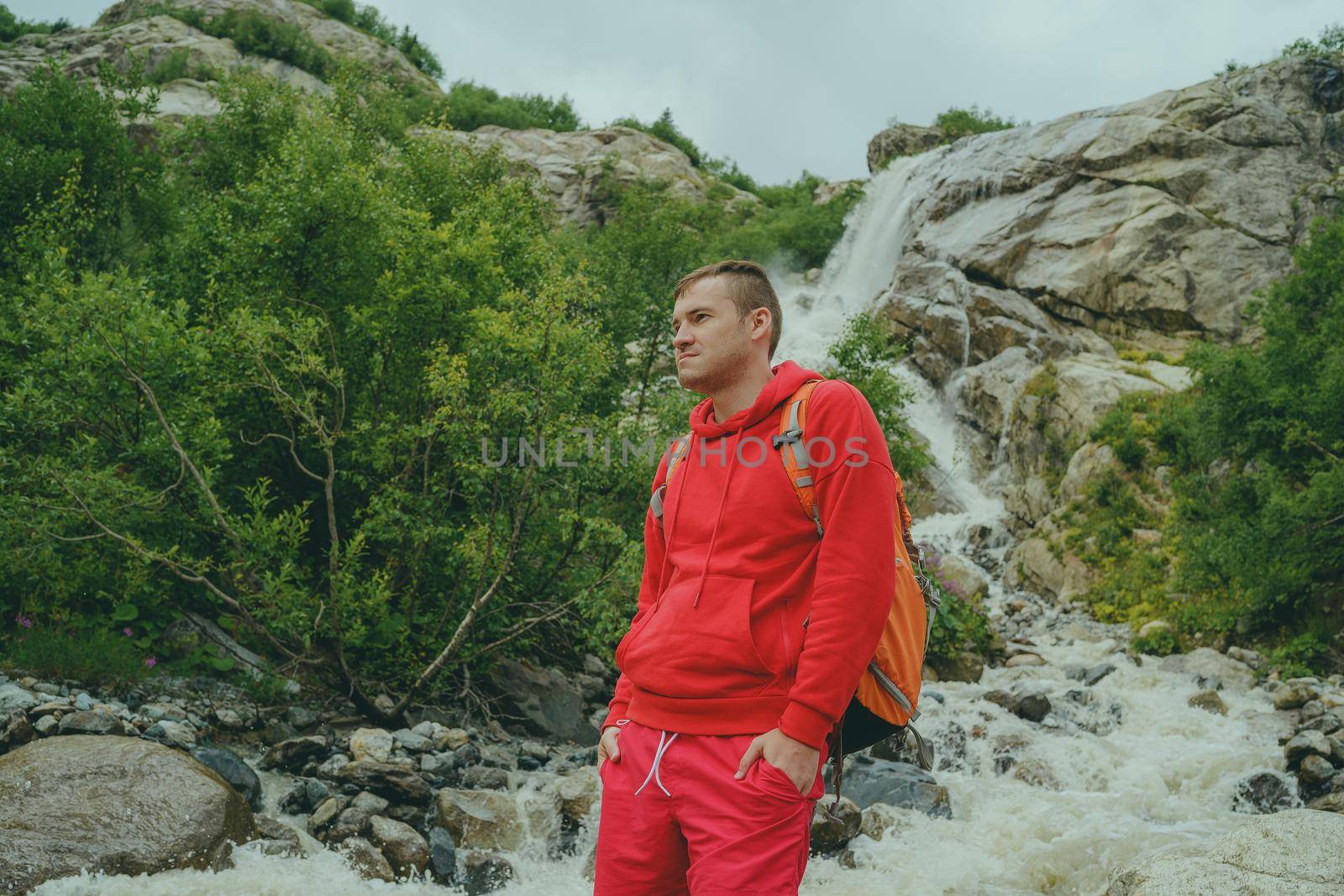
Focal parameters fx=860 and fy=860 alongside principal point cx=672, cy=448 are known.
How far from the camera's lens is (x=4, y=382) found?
9.99 m

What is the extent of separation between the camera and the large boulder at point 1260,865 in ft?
15.0

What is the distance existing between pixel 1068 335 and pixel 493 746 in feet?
79.4

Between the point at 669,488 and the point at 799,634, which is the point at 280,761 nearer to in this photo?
the point at 669,488

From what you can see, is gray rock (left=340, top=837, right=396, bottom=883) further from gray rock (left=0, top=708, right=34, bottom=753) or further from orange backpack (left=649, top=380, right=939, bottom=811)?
orange backpack (left=649, top=380, right=939, bottom=811)

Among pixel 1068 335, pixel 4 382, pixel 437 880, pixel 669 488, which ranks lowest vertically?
pixel 437 880

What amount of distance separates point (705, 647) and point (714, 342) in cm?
94

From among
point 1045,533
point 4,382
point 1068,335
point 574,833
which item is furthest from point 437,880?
point 1068,335

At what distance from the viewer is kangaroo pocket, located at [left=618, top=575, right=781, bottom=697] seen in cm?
231

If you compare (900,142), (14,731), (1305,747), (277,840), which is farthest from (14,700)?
(900,142)

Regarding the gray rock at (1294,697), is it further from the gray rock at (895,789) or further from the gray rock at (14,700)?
the gray rock at (14,700)

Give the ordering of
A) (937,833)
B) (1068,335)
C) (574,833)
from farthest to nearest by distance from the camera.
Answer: (1068,335), (937,833), (574,833)

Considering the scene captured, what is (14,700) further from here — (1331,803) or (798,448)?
(1331,803)

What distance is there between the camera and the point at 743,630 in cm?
231

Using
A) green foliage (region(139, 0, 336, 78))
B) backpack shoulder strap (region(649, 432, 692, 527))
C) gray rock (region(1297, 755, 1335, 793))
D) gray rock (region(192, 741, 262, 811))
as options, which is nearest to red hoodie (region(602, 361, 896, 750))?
backpack shoulder strap (region(649, 432, 692, 527))
